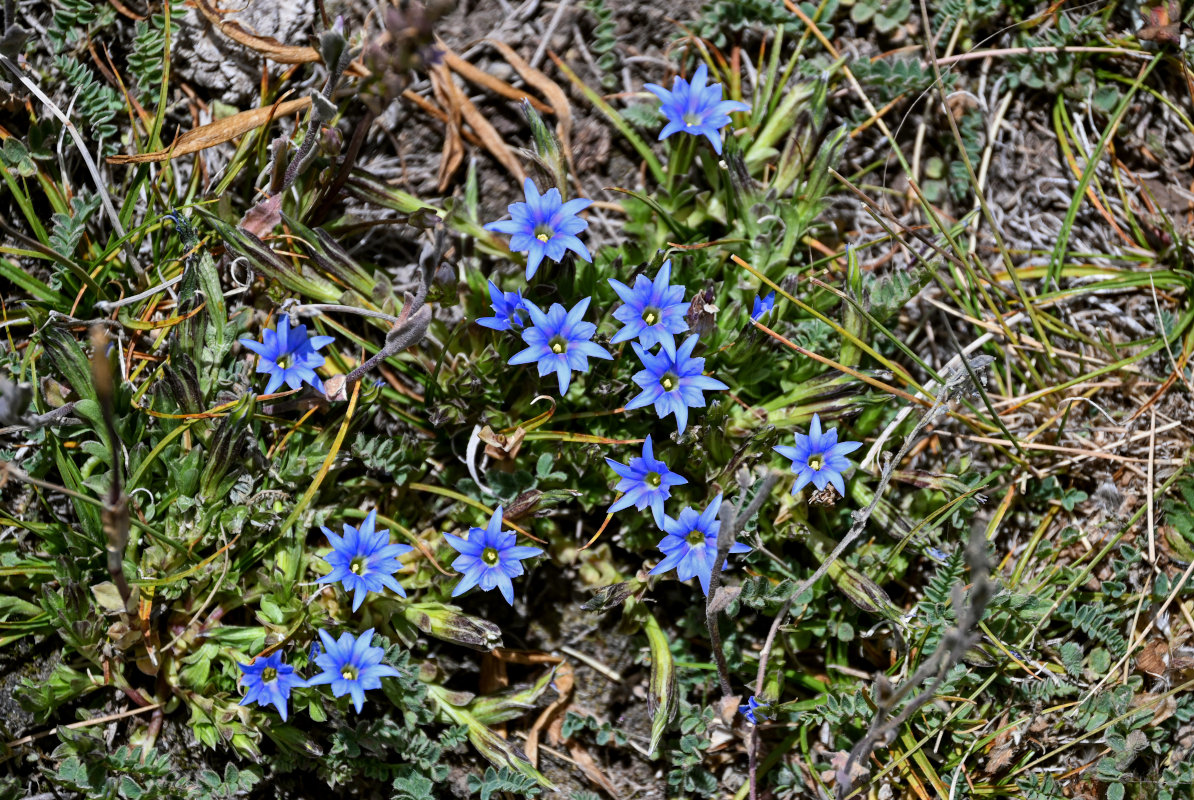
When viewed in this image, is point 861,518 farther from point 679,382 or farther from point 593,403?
point 593,403

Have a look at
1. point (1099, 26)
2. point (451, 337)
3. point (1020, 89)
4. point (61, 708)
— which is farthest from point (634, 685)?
point (1099, 26)

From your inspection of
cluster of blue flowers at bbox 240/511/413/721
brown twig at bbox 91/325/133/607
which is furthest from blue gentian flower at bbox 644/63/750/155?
brown twig at bbox 91/325/133/607

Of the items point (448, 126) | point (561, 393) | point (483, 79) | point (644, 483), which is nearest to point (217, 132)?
point (448, 126)

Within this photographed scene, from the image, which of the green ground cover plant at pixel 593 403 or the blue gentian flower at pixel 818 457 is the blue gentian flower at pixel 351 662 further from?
the blue gentian flower at pixel 818 457

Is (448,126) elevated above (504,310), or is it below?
above

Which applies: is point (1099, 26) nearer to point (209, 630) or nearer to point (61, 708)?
point (209, 630)

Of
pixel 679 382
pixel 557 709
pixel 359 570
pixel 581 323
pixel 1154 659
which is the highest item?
pixel 581 323

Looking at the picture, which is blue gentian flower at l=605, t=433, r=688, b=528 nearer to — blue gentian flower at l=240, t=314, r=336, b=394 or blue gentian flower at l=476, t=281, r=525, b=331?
blue gentian flower at l=476, t=281, r=525, b=331
